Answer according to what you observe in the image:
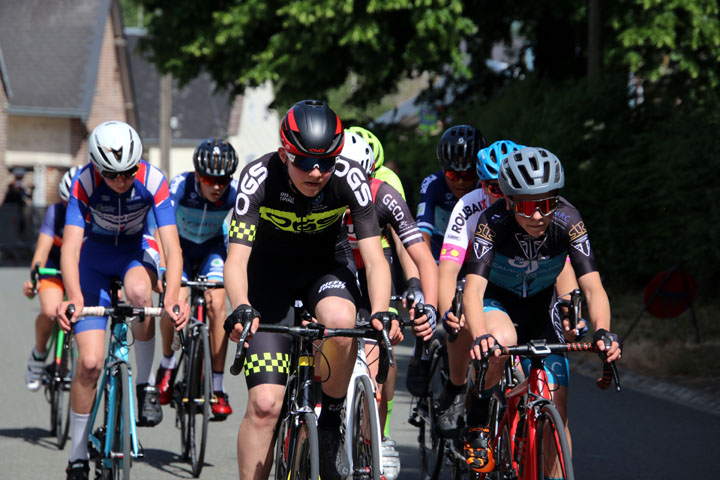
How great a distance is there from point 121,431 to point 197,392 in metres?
1.85

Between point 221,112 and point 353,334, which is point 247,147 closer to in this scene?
point 221,112

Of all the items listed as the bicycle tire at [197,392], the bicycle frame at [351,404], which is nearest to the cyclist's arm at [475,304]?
the bicycle frame at [351,404]

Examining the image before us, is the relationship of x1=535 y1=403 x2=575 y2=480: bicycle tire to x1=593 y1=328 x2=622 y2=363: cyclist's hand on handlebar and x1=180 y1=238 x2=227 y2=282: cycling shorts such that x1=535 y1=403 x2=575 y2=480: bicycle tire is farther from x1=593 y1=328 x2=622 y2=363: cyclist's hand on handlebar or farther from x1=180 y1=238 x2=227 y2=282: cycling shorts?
x1=180 y1=238 x2=227 y2=282: cycling shorts

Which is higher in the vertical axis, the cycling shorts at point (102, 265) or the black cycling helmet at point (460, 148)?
the black cycling helmet at point (460, 148)

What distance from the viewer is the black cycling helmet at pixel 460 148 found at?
24.0ft

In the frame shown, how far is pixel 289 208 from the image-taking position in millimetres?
5336

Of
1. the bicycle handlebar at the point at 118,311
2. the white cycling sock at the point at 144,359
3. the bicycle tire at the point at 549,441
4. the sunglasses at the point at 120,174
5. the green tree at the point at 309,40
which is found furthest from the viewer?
the green tree at the point at 309,40

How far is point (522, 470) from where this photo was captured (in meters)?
5.33

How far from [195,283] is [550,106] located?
9110mm

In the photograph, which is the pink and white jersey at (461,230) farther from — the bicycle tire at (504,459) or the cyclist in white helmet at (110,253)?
the cyclist in white helmet at (110,253)

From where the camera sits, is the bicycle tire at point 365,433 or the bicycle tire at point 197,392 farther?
the bicycle tire at point 197,392

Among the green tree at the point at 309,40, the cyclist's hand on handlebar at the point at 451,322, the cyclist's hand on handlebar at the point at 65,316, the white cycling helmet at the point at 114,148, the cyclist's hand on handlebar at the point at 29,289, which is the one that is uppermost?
the green tree at the point at 309,40

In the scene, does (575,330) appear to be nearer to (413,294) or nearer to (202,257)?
(413,294)

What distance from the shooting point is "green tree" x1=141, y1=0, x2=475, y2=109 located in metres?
19.8
